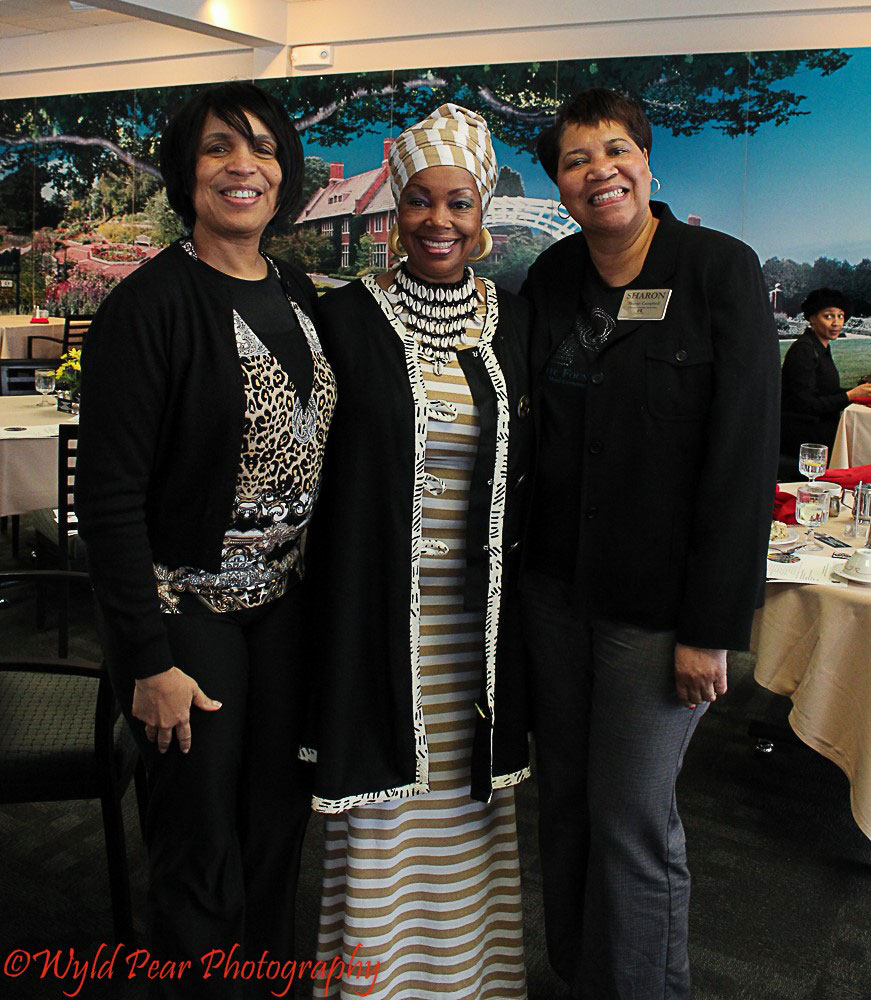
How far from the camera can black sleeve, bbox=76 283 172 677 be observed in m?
1.40

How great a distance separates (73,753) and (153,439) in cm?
84

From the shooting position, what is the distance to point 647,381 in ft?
5.19

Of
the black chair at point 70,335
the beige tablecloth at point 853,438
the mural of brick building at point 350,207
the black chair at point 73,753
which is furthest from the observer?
the mural of brick building at point 350,207

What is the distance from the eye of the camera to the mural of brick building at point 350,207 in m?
7.88

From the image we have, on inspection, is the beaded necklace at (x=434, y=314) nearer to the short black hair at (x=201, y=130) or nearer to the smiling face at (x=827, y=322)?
the short black hair at (x=201, y=130)

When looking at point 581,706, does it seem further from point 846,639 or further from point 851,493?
point 851,493

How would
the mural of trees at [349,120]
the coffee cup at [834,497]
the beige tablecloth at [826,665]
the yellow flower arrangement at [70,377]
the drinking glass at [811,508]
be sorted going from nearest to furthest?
the beige tablecloth at [826,665]
the drinking glass at [811,508]
the coffee cup at [834,497]
the yellow flower arrangement at [70,377]
the mural of trees at [349,120]

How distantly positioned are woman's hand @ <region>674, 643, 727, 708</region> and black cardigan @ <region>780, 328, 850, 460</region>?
4.96 m

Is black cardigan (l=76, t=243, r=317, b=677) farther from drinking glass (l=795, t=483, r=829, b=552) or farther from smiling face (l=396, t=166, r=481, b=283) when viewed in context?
drinking glass (l=795, t=483, r=829, b=552)

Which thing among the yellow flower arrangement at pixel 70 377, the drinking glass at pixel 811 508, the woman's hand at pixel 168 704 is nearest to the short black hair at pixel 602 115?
the woman's hand at pixel 168 704

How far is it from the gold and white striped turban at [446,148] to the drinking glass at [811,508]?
1.64m

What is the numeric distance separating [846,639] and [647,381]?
3.93ft

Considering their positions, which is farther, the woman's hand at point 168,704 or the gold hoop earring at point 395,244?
the gold hoop earring at point 395,244

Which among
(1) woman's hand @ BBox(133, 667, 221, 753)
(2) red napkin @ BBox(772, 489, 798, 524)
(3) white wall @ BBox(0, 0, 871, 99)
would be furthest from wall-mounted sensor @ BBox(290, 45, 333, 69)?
(1) woman's hand @ BBox(133, 667, 221, 753)
